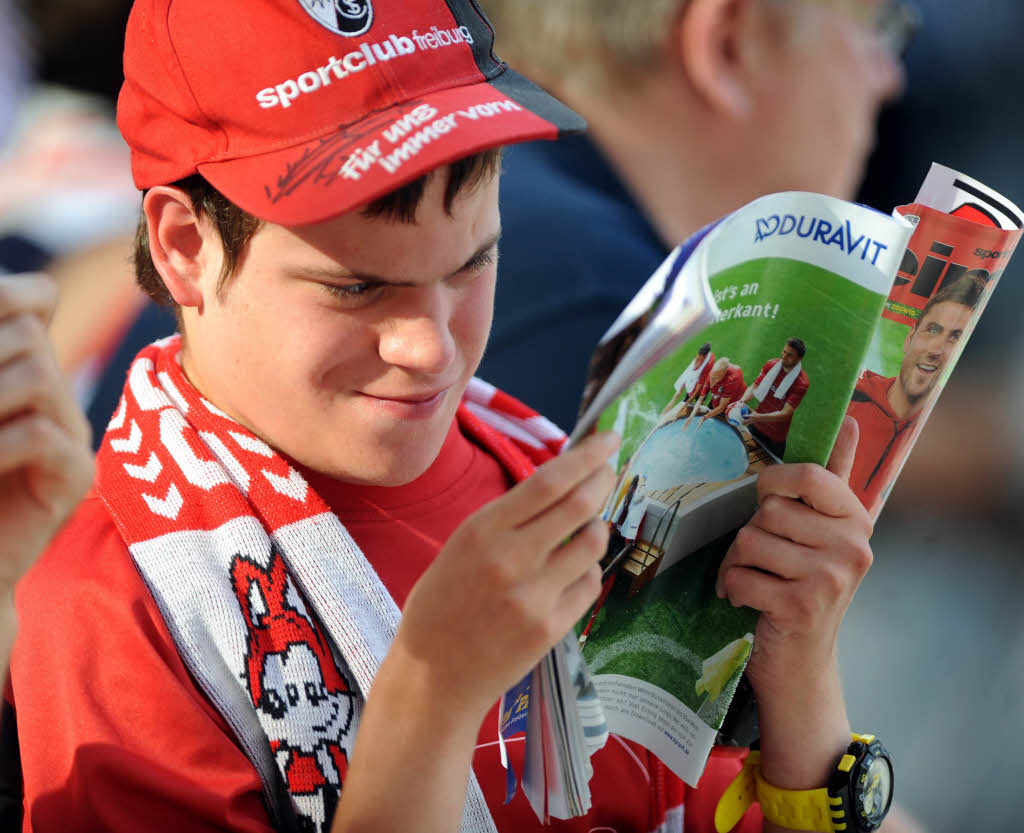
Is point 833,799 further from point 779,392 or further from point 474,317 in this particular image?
point 474,317

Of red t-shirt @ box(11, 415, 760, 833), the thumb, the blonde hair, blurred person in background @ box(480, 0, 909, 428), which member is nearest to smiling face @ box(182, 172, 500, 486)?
red t-shirt @ box(11, 415, 760, 833)

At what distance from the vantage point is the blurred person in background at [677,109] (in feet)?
7.61

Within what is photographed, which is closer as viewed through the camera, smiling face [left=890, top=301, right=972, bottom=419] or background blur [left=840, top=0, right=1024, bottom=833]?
smiling face [left=890, top=301, right=972, bottom=419]

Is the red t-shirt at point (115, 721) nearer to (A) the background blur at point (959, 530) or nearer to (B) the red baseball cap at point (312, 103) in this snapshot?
(B) the red baseball cap at point (312, 103)

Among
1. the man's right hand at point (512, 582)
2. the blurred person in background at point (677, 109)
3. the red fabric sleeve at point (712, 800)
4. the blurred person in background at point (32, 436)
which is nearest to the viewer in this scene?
the blurred person in background at point (32, 436)

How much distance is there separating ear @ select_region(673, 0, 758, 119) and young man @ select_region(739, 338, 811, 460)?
55.0 inches

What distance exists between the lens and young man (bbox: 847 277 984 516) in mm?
1221

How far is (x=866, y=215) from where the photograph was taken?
3.70ft

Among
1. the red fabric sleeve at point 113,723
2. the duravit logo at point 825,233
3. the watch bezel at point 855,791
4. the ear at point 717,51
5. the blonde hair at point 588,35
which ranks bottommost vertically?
the red fabric sleeve at point 113,723

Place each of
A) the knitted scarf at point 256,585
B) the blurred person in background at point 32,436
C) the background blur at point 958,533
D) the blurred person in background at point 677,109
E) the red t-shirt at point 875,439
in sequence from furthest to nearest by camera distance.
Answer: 1. the background blur at point 958,533
2. the blurred person in background at point 677,109
3. the red t-shirt at point 875,439
4. the knitted scarf at point 256,585
5. the blurred person in background at point 32,436

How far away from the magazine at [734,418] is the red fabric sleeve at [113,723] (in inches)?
11.1

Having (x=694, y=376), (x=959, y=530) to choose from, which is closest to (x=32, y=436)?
(x=694, y=376)

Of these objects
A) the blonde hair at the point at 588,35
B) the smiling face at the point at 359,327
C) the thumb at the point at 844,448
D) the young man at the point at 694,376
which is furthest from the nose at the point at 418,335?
the blonde hair at the point at 588,35

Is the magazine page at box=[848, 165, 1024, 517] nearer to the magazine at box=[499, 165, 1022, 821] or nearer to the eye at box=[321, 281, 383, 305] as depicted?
the magazine at box=[499, 165, 1022, 821]
